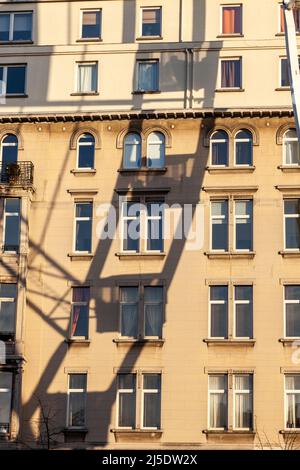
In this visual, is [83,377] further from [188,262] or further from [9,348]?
[188,262]

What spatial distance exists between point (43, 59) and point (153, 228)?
33.3 ft

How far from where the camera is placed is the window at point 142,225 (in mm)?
53250

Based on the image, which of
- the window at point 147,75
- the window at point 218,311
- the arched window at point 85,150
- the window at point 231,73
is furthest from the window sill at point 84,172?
the window at point 218,311

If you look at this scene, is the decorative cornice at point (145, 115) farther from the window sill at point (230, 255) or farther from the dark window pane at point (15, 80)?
the window sill at point (230, 255)

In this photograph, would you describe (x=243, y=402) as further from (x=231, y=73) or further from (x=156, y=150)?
(x=231, y=73)

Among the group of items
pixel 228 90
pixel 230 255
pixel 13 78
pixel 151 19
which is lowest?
pixel 230 255

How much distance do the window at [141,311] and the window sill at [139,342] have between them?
12.8 inches

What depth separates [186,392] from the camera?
50.7 m

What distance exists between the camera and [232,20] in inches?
2203

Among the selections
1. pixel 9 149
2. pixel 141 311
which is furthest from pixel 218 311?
pixel 9 149

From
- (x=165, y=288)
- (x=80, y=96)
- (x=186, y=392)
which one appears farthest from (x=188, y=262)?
(x=80, y=96)

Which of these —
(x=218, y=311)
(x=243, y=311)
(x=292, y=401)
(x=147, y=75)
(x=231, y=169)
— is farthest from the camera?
(x=147, y=75)

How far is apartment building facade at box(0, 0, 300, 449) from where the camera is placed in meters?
50.7

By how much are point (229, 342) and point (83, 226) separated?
8.88m
